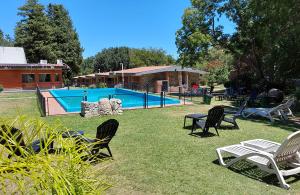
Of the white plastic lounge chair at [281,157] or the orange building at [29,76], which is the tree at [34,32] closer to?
the orange building at [29,76]

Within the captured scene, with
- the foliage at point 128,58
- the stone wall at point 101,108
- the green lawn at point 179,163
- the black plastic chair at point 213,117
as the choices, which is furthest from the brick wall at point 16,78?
the foliage at point 128,58

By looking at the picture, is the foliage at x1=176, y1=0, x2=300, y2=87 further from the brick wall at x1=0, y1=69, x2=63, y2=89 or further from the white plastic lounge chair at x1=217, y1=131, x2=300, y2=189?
the brick wall at x1=0, y1=69, x2=63, y2=89

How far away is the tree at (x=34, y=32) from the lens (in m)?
41.5

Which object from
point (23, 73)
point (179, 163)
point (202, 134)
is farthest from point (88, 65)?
point (179, 163)

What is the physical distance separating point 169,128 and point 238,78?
60.0ft

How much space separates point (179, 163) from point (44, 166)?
175 inches

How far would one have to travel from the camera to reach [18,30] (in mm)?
42094

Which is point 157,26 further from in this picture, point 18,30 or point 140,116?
point 140,116

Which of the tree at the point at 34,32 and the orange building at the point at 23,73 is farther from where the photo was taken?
the tree at the point at 34,32

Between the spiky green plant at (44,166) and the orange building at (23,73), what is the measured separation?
34.2 metres

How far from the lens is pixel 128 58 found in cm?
6719

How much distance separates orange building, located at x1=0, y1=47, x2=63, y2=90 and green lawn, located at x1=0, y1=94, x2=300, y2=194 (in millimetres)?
27444

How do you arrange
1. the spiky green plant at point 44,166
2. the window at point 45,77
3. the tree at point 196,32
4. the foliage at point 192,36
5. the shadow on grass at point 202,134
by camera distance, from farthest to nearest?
the window at point 45,77 → the foliage at point 192,36 → the tree at point 196,32 → the shadow on grass at point 202,134 → the spiky green plant at point 44,166

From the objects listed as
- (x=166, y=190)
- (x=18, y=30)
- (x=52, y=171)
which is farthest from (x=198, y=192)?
(x=18, y=30)
